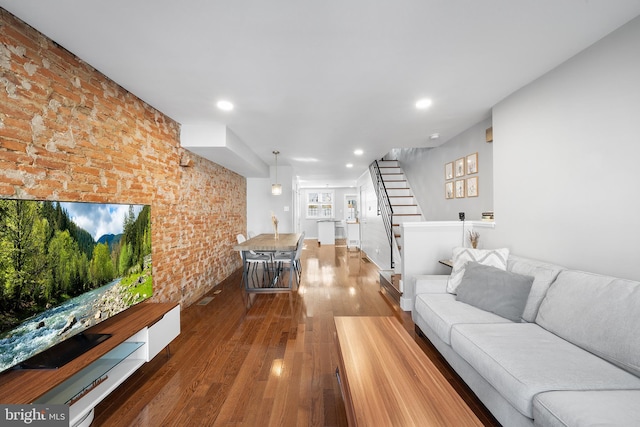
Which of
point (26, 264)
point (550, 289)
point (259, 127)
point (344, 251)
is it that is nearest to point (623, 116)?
point (550, 289)

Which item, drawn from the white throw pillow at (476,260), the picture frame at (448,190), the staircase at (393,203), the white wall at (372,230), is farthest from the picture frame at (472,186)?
the white wall at (372,230)

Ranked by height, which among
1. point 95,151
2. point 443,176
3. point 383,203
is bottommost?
point 383,203

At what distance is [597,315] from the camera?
149 cm

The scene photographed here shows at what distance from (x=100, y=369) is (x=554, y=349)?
9.23 feet

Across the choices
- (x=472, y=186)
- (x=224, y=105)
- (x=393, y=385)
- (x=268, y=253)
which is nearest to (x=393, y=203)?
(x=472, y=186)

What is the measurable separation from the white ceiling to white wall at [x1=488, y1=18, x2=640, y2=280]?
0.19 meters

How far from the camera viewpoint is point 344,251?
26.1ft

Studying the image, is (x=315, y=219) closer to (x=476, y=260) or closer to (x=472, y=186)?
(x=472, y=186)

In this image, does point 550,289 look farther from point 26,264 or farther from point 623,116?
point 26,264

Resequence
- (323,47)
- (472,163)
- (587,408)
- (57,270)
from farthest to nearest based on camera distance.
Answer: (472,163)
(323,47)
(57,270)
(587,408)

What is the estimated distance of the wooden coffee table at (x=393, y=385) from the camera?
1.06 m

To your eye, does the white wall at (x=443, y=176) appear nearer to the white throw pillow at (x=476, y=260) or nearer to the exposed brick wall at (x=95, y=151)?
the white throw pillow at (x=476, y=260)

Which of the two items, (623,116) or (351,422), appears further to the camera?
(623,116)

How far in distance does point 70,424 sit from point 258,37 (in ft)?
8.20
